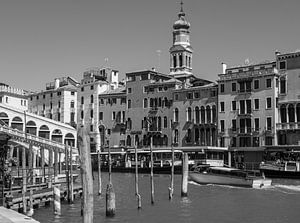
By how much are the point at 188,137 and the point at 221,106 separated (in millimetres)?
5916

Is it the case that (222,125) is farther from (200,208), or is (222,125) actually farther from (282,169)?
(200,208)

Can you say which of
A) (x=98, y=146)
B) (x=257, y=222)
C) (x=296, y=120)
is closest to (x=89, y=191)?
(x=257, y=222)

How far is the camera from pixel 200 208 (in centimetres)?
2636

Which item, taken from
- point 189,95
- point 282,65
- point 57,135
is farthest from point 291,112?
point 57,135

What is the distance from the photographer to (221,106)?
60.8 meters

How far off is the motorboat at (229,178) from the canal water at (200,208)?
9.43ft

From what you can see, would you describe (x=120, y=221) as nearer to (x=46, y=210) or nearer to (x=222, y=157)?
(x=46, y=210)

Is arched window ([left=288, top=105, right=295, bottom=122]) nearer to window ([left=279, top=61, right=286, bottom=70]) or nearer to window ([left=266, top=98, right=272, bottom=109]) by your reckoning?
window ([left=266, top=98, right=272, bottom=109])

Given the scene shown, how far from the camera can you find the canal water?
22797 mm

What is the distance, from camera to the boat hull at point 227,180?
38000 millimetres

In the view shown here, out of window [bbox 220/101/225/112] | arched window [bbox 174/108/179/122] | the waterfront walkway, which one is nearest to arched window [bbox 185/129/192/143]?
arched window [bbox 174/108/179/122]

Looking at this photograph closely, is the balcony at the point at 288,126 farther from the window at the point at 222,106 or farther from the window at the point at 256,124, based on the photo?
the window at the point at 222,106

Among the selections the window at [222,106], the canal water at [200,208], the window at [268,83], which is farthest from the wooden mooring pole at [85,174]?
the window at [222,106]

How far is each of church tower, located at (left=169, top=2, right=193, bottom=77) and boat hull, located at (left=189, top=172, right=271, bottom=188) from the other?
30191 millimetres
